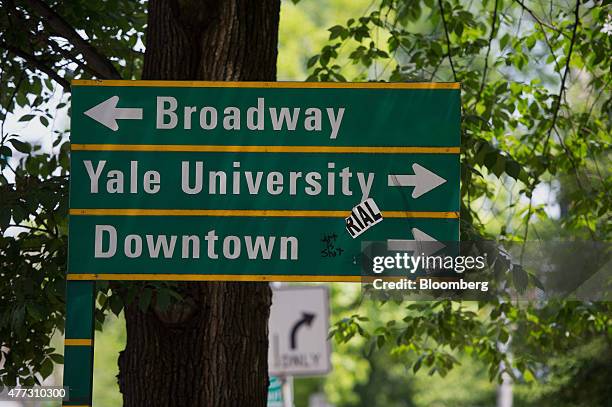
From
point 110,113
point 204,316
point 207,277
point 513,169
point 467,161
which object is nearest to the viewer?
point 207,277

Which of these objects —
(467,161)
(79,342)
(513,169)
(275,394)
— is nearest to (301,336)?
(275,394)

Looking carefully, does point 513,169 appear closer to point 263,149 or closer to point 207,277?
point 263,149

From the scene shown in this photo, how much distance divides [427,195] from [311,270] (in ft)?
1.74

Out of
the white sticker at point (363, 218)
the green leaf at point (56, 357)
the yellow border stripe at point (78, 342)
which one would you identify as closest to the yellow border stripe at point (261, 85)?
the white sticker at point (363, 218)

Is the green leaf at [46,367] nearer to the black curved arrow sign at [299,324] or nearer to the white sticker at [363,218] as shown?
the white sticker at [363,218]

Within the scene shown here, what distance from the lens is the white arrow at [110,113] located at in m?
4.00

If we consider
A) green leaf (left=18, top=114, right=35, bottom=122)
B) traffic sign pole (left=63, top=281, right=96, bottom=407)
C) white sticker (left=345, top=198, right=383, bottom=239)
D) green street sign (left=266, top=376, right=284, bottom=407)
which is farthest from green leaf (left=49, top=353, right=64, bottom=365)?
green street sign (left=266, top=376, right=284, bottom=407)

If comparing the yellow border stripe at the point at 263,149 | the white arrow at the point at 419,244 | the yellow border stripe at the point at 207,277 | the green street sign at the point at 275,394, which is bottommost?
the green street sign at the point at 275,394

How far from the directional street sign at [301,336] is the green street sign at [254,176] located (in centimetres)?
636

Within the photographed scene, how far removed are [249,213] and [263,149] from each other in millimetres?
258

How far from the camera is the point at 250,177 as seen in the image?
3953mm

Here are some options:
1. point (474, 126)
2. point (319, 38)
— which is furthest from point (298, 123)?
point (319, 38)

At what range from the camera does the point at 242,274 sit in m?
3.90

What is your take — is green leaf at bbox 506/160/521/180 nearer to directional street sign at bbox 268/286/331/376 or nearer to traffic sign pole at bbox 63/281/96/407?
traffic sign pole at bbox 63/281/96/407
